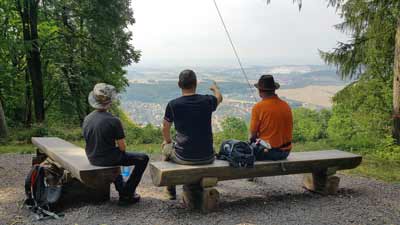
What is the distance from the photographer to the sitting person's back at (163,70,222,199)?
4520mm

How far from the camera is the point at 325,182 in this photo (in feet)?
18.2

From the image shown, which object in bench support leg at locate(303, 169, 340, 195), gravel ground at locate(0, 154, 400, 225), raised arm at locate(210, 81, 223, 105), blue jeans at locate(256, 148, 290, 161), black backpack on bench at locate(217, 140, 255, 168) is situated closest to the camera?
gravel ground at locate(0, 154, 400, 225)

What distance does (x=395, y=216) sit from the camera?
4668 millimetres

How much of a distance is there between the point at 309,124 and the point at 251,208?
9.58m

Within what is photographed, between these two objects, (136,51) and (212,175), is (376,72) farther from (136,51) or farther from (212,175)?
(136,51)

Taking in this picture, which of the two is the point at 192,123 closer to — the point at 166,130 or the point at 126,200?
the point at 166,130

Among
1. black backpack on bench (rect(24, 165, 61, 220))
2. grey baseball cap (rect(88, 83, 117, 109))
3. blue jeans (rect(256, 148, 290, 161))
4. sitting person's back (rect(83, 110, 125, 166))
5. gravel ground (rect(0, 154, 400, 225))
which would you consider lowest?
gravel ground (rect(0, 154, 400, 225))

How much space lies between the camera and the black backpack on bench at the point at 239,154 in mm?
4734

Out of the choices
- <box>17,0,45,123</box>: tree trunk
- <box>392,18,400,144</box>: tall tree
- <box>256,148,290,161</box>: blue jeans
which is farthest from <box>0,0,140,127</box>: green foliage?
<box>256,148,290,161</box>: blue jeans

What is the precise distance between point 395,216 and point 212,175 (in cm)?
220

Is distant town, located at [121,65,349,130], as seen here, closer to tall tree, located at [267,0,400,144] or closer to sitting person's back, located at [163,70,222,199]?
tall tree, located at [267,0,400,144]

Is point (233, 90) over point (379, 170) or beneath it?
over

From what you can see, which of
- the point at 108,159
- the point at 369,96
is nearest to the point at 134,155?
the point at 108,159

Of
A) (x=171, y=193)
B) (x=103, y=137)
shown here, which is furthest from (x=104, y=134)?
(x=171, y=193)
